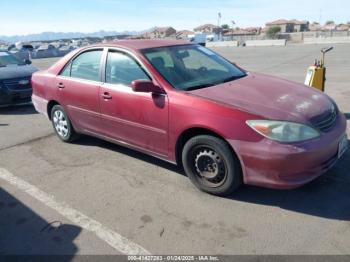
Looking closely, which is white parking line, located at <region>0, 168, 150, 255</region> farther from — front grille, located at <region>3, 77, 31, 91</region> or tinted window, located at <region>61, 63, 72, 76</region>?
front grille, located at <region>3, 77, 31, 91</region>

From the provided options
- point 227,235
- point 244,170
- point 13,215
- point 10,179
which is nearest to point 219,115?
point 244,170

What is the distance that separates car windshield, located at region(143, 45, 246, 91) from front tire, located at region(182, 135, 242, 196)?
2.29 ft

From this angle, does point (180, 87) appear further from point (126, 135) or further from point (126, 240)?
point (126, 240)

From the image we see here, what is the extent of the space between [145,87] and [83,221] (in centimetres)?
156

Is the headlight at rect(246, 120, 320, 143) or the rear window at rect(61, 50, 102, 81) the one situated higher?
the rear window at rect(61, 50, 102, 81)

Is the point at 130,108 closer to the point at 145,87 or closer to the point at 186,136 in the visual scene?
the point at 145,87

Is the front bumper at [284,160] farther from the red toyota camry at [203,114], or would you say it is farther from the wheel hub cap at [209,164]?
the wheel hub cap at [209,164]

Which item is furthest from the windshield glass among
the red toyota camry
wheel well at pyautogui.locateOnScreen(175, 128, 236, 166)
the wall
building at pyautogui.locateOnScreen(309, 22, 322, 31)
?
building at pyautogui.locateOnScreen(309, 22, 322, 31)

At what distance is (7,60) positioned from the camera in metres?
10.1

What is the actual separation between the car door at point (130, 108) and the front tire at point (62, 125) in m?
1.04

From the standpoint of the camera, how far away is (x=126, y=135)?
4.73m

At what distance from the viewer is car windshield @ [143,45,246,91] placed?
428cm

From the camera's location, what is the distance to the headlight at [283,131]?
133 inches

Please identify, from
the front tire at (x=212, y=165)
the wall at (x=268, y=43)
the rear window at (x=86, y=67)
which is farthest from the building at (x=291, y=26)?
the front tire at (x=212, y=165)
